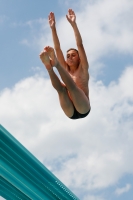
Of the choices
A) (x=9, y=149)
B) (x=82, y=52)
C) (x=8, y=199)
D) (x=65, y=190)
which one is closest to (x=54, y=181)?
(x=65, y=190)

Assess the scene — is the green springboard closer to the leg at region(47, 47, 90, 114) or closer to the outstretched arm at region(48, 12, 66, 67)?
the leg at region(47, 47, 90, 114)

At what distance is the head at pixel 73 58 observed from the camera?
5840mm

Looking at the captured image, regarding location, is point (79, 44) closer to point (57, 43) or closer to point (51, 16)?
point (57, 43)

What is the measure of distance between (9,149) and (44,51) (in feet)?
6.03

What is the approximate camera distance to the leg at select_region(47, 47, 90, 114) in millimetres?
4771

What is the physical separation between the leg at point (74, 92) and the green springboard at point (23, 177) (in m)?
1.73

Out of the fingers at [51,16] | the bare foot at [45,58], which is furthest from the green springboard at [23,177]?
the fingers at [51,16]

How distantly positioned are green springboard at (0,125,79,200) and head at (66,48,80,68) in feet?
8.79

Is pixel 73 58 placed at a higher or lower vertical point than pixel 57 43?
lower

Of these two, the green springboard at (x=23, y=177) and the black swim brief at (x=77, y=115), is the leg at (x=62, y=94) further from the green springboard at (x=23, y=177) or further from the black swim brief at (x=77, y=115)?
the green springboard at (x=23, y=177)

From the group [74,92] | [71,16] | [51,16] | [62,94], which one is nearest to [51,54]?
[74,92]

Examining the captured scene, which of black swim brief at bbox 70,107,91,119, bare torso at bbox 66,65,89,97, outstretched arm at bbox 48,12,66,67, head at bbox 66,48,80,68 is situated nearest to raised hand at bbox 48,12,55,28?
outstretched arm at bbox 48,12,66,67

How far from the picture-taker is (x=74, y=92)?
517 cm

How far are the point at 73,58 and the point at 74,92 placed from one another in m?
0.87
